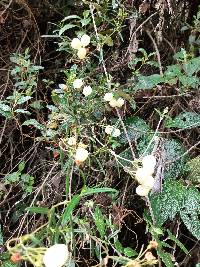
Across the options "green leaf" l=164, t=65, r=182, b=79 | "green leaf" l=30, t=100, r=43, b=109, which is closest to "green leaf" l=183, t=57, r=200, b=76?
"green leaf" l=164, t=65, r=182, b=79

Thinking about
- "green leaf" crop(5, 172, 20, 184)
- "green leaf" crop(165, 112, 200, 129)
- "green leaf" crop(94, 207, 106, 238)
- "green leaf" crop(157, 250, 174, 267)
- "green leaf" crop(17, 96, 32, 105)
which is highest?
"green leaf" crop(17, 96, 32, 105)

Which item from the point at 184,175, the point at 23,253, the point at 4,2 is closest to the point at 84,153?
the point at 23,253

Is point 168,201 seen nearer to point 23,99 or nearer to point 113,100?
point 113,100

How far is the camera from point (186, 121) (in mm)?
1286

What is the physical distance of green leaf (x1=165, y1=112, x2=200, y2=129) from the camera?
4.14ft

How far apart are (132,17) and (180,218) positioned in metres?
0.59

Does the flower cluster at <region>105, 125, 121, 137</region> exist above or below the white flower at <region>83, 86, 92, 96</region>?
below

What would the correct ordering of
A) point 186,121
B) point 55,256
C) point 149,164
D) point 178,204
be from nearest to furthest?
point 55,256
point 149,164
point 178,204
point 186,121

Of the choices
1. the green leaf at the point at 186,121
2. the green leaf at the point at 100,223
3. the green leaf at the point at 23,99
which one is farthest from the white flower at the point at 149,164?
the green leaf at the point at 23,99

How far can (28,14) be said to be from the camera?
1.55 m

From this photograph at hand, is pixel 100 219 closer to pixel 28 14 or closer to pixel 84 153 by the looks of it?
pixel 84 153

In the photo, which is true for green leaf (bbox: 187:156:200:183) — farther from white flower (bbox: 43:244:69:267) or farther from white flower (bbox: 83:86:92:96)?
white flower (bbox: 43:244:69:267)

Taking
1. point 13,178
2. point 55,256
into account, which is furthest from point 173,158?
point 55,256

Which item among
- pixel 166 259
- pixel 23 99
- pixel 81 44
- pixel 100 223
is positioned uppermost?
pixel 81 44
